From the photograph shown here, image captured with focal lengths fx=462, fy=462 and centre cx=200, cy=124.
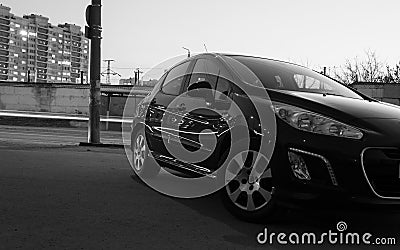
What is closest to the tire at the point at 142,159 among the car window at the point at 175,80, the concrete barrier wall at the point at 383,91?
the car window at the point at 175,80

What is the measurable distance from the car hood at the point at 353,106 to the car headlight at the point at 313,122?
17cm

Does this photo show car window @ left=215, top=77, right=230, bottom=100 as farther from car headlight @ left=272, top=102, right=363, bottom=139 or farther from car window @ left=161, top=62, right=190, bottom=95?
car window @ left=161, top=62, right=190, bottom=95

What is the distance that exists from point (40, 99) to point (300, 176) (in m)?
24.3

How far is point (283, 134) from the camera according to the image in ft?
11.4

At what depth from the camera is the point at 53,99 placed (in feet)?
83.5

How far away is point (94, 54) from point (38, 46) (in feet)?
342

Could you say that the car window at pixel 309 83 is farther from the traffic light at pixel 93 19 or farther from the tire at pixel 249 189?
the traffic light at pixel 93 19

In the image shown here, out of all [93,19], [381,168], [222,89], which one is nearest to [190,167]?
[222,89]

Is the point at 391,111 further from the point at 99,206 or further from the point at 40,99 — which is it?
the point at 40,99

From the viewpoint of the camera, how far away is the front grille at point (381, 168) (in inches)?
125

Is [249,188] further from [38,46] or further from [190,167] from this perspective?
[38,46]

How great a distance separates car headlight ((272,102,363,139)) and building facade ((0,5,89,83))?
90695mm

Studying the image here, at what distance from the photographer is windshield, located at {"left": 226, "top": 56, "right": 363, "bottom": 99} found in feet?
14.0

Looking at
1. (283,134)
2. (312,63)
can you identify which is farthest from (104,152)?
(312,63)
